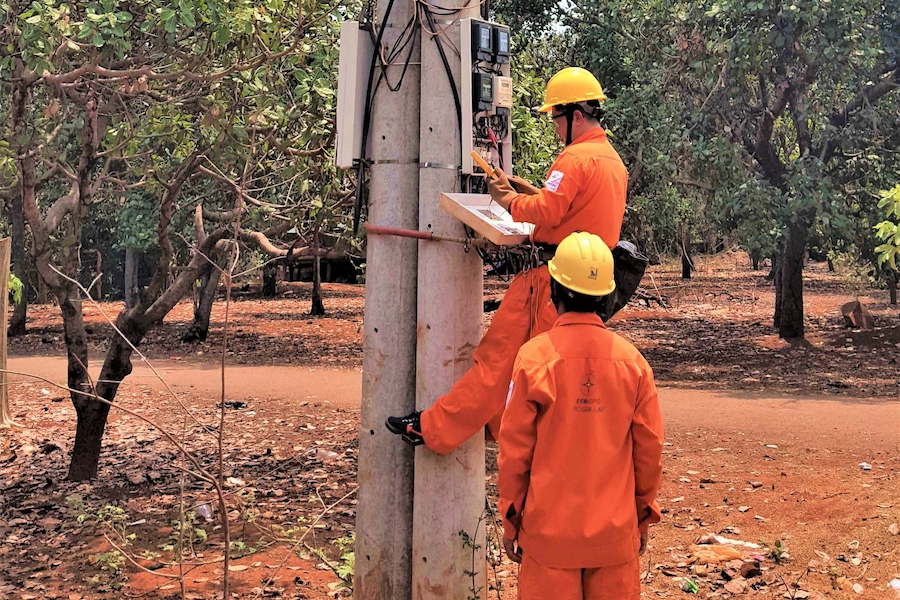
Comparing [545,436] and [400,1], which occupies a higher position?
[400,1]

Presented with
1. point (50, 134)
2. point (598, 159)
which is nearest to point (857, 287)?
point (50, 134)

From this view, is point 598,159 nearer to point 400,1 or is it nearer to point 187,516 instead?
point 400,1

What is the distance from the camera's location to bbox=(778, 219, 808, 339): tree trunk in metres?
17.4

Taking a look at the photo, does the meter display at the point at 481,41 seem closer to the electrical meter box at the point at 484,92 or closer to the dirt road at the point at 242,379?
the electrical meter box at the point at 484,92

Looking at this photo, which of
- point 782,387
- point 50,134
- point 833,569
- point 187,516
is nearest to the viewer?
point 833,569

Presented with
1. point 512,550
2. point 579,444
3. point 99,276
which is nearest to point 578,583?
point 512,550

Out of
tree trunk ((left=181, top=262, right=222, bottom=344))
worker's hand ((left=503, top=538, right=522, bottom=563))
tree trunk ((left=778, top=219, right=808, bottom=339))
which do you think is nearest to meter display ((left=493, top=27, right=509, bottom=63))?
worker's hand ((left=503, top=538, right=522, bottom=563))

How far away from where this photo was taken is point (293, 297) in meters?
30.7

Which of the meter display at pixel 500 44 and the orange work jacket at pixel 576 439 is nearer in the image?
the orange work jacket at pixel 576 439

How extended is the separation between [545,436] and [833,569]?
3408mm

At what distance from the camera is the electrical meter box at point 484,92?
4207mm

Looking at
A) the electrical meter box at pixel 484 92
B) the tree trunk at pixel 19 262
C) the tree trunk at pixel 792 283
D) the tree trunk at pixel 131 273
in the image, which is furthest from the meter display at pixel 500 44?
the tree trunk at pixel 131 273

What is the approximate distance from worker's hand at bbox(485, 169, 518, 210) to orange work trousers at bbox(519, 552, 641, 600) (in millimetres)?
1503

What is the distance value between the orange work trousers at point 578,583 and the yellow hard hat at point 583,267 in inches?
39.0
